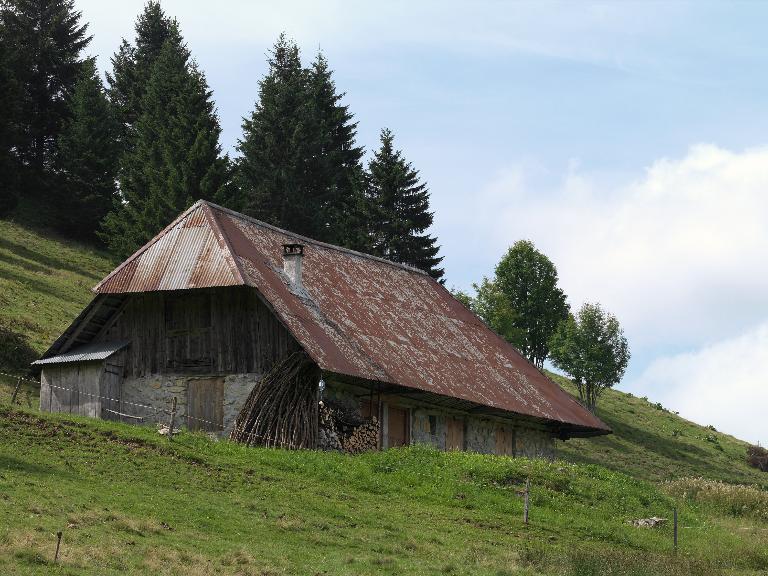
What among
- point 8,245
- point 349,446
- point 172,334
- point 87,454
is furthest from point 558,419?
point 8,245

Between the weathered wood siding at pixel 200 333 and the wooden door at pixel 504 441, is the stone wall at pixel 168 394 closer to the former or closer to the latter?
the weathered wood siding at pixel 200 333

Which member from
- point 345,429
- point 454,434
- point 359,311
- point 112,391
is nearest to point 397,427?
point 454,434

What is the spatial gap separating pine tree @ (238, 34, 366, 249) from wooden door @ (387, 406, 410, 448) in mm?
26119

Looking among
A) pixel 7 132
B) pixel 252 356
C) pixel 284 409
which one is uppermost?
pixel 7 132

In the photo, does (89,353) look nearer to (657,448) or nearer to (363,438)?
(363,438)

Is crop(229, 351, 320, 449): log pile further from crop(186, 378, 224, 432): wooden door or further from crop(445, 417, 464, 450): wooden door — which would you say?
crop(445, 417, 464, 450): wooden door

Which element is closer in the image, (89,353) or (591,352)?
(89,353)

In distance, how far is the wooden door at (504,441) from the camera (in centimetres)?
4243

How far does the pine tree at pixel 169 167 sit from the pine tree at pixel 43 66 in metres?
7.40

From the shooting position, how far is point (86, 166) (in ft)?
227

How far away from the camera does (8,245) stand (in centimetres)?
6131

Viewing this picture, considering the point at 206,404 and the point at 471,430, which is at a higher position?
the point at 206,404

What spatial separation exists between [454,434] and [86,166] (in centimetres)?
3633

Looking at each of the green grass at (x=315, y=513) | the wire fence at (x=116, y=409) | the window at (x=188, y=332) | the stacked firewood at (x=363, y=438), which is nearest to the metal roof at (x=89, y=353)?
the wire fence at (x=116, y=409)
